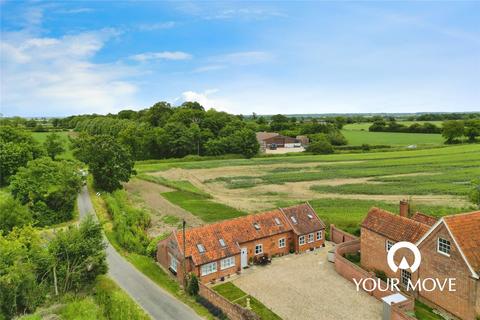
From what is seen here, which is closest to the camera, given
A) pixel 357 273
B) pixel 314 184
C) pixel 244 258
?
pixel 357 273

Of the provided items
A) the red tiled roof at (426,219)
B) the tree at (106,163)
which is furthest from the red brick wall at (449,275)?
the tree at (106,163)

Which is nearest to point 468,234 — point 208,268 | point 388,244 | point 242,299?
point 388,244

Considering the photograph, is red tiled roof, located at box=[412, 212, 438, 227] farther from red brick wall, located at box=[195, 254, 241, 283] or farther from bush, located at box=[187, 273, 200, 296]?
bush, located at box=[187, 273, 200, 296]

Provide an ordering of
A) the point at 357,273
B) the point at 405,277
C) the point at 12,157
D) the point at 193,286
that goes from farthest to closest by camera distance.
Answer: the point at 12,157 < the point at 357,273 < the point at 405,277 < the point at 193,286

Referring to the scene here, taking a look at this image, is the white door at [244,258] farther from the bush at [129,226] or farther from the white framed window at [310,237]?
the bush at [129,226]

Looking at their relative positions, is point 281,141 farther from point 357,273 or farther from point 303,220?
point 357,273

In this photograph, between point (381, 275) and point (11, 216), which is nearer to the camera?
point (381, 275)

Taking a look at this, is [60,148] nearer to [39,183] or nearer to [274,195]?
[39,183]
